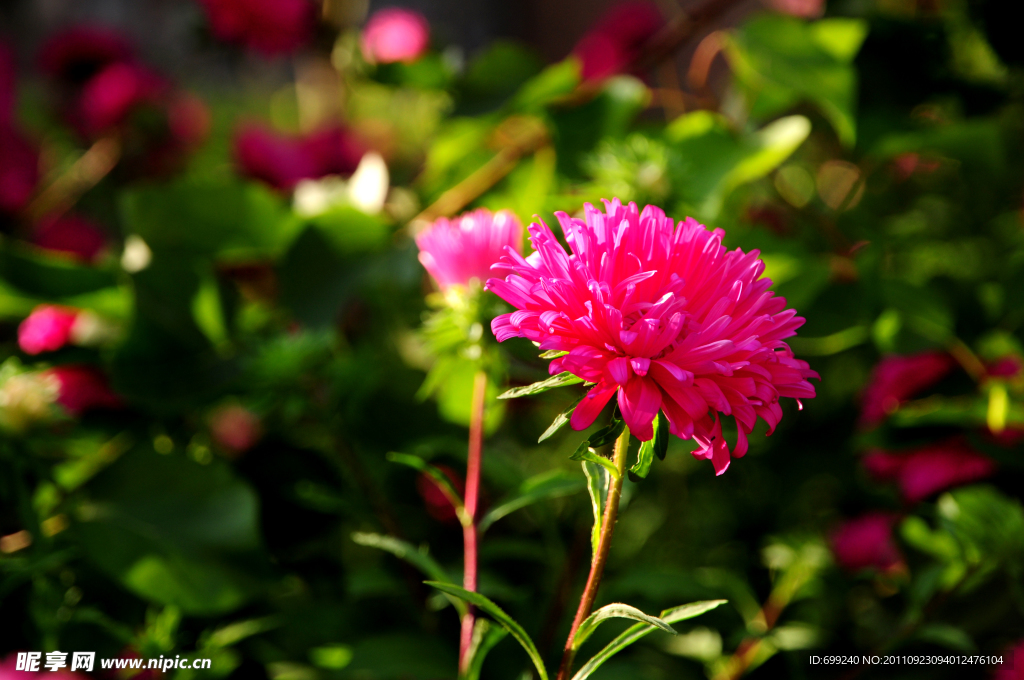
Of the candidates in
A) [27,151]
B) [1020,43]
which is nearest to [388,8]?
[27,151]

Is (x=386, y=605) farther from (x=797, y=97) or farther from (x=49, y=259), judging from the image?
(x=797, y=97)

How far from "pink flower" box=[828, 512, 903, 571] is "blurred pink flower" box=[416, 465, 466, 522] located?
236 mm

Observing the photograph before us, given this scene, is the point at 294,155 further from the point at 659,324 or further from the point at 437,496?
the point at 659,324

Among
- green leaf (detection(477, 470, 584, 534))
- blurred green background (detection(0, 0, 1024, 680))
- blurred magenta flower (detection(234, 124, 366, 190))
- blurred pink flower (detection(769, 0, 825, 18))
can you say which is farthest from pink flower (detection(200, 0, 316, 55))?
green leaf (detection(477, 470, 584, 534))

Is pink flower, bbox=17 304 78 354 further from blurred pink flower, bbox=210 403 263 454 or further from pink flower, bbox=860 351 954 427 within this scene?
pink flower, bbox=860 351 954 427

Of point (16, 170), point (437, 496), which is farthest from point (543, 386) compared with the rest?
point (16, 170)

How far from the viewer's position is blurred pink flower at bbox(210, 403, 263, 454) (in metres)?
0.49

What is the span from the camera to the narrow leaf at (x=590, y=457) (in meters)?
0.17

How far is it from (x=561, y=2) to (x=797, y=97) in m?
1.19

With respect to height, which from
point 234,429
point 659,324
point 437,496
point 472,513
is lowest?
point 234,429

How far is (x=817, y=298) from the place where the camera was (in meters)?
0.44

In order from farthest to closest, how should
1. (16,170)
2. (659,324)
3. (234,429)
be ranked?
(16,170), (234,429), (659,324)

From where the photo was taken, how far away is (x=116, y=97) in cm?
69

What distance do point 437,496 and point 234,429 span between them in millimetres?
246
